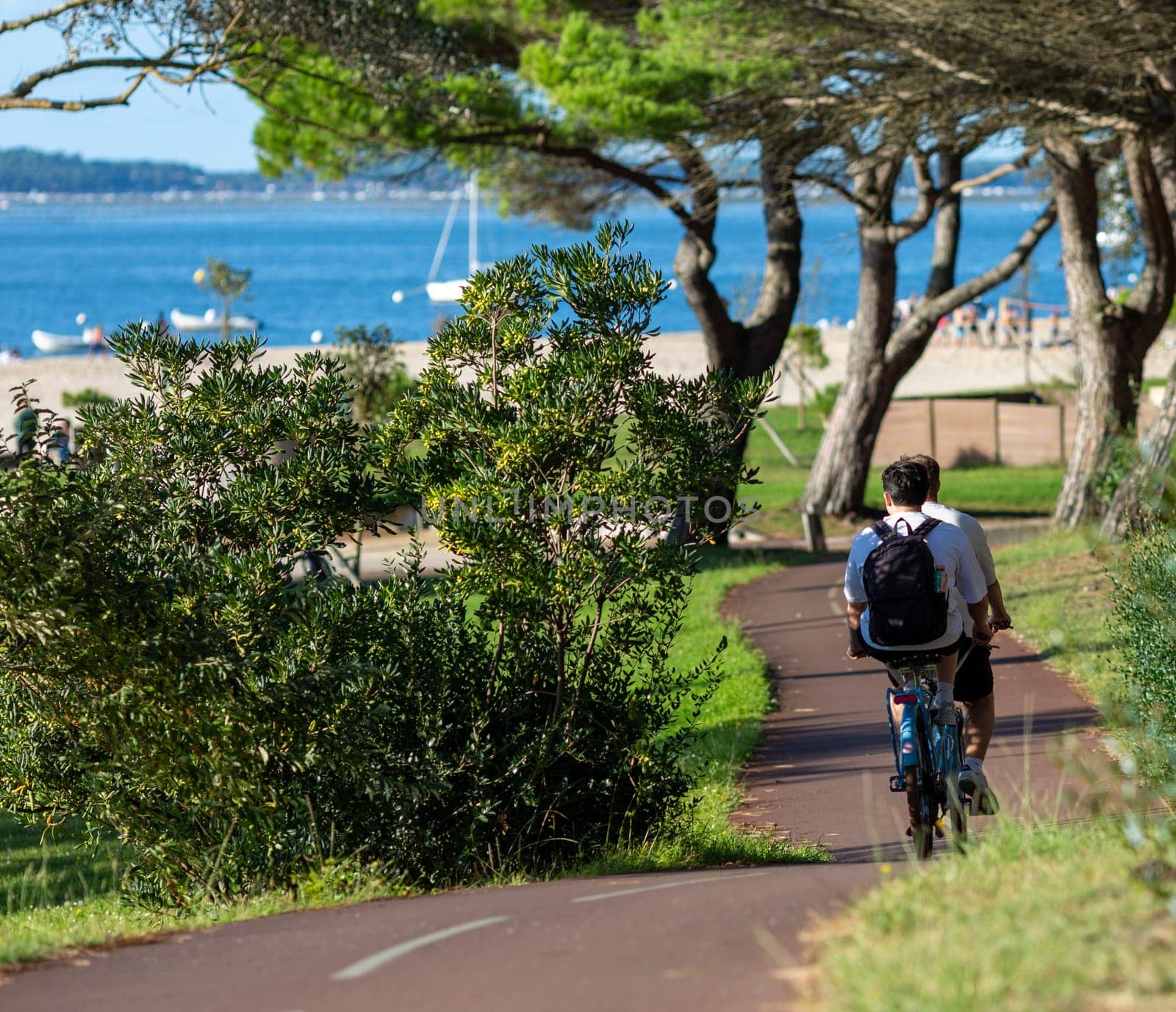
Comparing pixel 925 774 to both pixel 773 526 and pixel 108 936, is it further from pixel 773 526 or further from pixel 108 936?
pixel 773 526

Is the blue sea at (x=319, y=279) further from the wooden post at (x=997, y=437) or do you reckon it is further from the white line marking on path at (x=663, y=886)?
the white line marking on path at (x=663, y=886)

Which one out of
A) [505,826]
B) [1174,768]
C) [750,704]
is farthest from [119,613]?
[750,704]

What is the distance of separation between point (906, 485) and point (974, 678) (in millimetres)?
927

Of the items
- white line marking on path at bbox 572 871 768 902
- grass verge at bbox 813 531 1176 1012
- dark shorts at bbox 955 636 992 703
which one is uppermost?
dark shorts at bbox 955 636 992 703

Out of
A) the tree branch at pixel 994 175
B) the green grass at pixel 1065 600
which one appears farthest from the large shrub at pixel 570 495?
the tree branch at pixel 994 175

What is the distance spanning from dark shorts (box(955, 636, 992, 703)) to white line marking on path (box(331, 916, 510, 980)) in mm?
2500

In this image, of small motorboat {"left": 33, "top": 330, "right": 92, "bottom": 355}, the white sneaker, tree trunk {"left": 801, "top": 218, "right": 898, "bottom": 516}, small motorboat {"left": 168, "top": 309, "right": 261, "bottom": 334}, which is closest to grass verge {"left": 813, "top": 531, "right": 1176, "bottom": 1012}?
the white sneaker

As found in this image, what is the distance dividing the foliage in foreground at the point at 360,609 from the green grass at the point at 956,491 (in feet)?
41.5

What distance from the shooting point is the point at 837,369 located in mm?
50781

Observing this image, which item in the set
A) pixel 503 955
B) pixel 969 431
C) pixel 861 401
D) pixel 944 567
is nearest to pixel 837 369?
pixel 969 431

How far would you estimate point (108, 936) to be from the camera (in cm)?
463

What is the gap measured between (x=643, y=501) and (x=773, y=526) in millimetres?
14509

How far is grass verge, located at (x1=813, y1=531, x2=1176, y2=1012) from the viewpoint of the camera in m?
2.98

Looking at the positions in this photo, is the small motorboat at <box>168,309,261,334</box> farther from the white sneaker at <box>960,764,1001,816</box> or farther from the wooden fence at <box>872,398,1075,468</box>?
the white sneaker at <box>960,764,1001,816</box>
